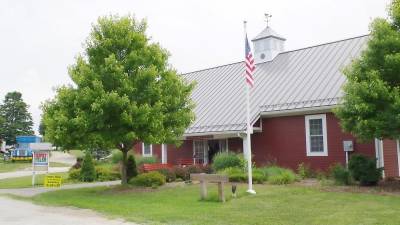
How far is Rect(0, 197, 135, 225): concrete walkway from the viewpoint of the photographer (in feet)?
38.1

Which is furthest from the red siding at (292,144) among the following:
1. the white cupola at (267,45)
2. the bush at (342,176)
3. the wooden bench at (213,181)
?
the wooden bench at (213,181)

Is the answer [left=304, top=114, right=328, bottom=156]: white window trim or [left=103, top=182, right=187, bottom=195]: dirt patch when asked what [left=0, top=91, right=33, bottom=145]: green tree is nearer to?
[left=103, top=182, right=187, bottom=195]: dirt patch

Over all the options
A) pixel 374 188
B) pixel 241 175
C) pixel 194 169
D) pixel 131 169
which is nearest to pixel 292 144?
pixel 241 175

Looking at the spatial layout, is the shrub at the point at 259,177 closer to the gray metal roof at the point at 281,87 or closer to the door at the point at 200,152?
the gray metal roof at the point at 281,87

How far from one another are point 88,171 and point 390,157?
15.3 metres

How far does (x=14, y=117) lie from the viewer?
69625mm

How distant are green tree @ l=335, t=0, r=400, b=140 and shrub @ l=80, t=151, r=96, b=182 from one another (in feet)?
48.4

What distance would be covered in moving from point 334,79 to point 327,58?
9.10 feet

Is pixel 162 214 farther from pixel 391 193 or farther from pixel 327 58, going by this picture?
pixel 327 58

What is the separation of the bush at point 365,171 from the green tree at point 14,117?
58015 mm

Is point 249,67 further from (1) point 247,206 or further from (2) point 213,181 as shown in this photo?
(1) point 247,206

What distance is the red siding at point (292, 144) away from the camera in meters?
21.4

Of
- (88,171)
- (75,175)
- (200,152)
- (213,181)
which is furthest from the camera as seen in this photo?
(200,152)

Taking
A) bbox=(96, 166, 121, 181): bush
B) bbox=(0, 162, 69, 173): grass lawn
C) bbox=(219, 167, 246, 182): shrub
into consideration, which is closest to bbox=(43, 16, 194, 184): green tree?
bbox=(219, 167, 246, 182): shrub
